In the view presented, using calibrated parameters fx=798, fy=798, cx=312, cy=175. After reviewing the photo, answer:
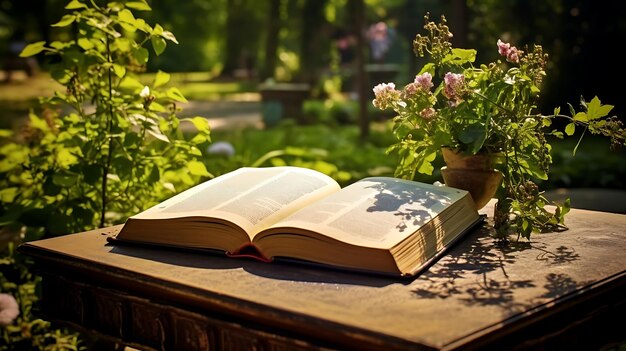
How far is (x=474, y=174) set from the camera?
2.53 m

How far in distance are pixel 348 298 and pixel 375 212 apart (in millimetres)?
415

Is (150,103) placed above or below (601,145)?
above

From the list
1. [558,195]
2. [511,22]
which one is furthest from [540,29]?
[558,195]

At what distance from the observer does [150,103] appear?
11.1ft

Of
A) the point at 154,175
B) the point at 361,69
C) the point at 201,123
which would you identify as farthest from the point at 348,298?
the point at 361,69

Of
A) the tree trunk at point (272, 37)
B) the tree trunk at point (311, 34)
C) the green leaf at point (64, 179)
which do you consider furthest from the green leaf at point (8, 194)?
the tree trunk at point (311, 34)

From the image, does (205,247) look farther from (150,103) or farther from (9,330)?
(9,330)

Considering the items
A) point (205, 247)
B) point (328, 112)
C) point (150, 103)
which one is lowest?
point (328, 112)

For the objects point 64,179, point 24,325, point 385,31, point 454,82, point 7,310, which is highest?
point 385,31

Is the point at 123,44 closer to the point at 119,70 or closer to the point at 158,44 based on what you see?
the point at 119,70

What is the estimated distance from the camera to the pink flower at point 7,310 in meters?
3.19

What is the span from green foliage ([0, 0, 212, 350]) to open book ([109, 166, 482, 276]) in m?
0.96

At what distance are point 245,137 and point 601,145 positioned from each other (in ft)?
15.3

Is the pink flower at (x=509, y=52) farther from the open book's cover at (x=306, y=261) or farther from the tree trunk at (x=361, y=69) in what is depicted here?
the tree trunk at (x=361, y=69)
